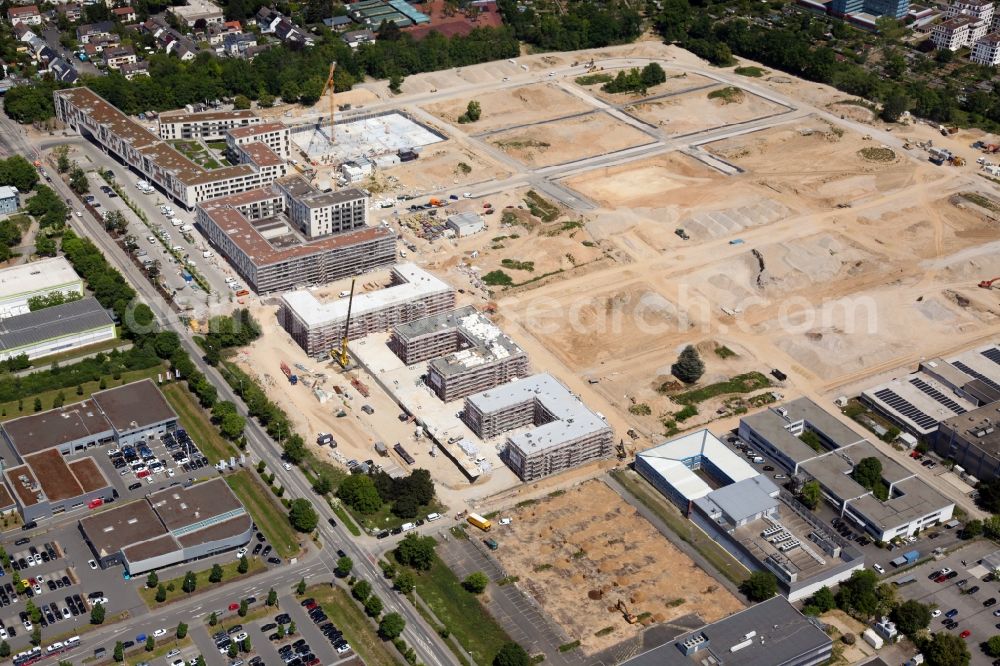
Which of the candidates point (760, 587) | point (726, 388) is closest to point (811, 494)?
point (760, 587)

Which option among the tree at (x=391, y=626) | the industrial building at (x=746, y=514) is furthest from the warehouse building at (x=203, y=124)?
the tree at (x=391, y=626)

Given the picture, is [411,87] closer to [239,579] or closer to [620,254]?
[620,254]

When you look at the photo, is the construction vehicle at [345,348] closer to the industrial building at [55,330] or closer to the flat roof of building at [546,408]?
the flat roof of building at [546,408]

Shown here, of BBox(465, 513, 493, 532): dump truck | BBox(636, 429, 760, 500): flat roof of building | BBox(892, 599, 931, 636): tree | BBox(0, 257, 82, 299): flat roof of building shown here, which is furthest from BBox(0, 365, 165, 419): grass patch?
BBox(892, 599, 931, 636): tree

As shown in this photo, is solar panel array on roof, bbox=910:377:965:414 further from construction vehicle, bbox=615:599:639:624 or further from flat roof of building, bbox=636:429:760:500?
construction vehicle, bbox=615:599:639:624

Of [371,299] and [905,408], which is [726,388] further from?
[371,299]

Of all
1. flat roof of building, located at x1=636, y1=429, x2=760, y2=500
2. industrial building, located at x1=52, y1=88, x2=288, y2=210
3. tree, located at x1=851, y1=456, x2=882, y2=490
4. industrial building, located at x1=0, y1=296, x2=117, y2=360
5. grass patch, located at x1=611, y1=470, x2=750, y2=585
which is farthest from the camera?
industrial building, located at x1=52, y1=88, x2=288, y2=210
